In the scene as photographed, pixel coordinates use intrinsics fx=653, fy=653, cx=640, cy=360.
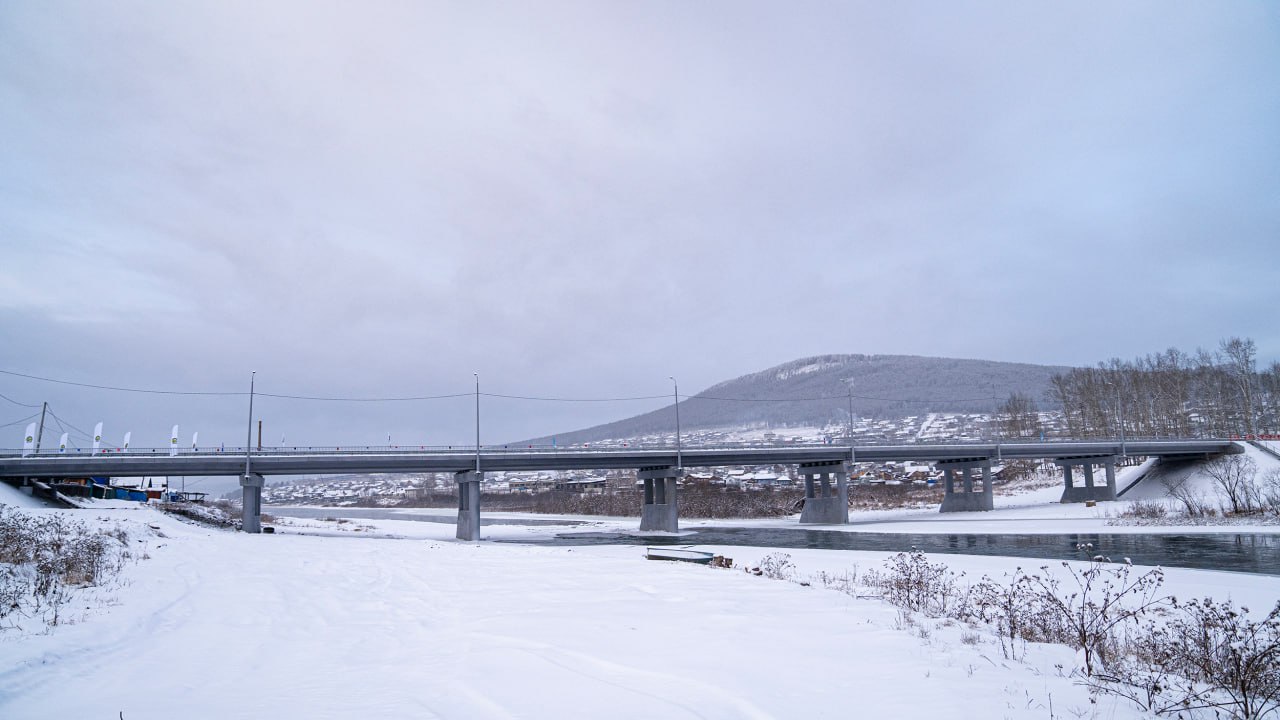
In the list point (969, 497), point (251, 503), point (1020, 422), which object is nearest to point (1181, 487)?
point (969, 497)

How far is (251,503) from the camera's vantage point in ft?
194

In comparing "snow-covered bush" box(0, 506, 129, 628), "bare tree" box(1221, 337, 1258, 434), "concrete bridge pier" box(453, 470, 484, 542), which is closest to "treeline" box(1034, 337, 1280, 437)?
"bare tree" box(1221, 337, 1258, 434)

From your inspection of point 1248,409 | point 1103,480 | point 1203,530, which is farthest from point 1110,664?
point 1248,409

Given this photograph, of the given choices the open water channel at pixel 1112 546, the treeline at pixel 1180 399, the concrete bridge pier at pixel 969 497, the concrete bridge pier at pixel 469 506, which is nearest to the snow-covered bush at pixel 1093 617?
the open water channel at pixel 1112 546

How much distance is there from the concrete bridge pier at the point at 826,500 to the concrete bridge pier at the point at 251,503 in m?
56.9

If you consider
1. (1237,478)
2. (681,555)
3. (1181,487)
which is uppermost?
(1237,478)

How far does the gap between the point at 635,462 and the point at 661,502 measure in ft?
20.8

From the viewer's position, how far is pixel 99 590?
44.0 ft

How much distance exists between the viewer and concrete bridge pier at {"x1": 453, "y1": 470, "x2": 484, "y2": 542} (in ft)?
192

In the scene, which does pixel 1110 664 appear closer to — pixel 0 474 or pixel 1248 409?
pixel 0 474

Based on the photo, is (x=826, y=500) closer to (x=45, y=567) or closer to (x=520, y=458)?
(x=520, y=458)

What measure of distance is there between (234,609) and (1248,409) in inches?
4965

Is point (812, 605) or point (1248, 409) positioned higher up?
point (1248, 409)

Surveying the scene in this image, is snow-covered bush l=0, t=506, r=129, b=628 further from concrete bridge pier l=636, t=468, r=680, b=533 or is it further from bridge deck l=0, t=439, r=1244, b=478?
concrete bridge pier l=636, t=468, r=680, b=533
